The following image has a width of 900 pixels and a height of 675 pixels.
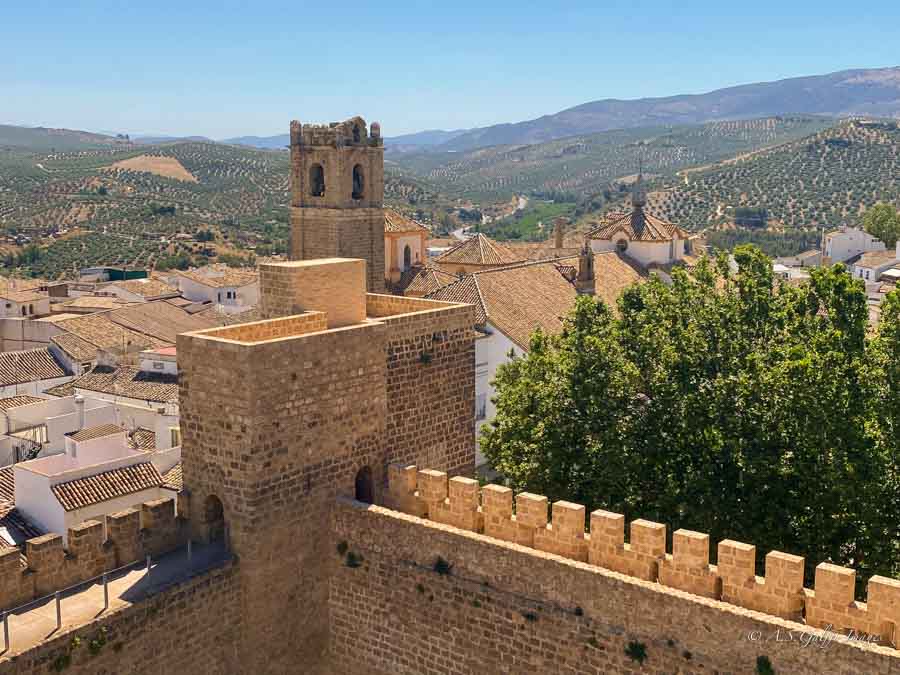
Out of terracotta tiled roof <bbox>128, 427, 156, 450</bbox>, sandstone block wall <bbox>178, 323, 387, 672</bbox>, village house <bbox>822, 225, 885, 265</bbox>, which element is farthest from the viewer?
village house <bbox>822, 225, 885, 265</bbox>

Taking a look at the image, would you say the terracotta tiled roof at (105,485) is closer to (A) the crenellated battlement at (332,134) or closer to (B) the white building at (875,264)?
(A) the crenellated battlement at (332,134)

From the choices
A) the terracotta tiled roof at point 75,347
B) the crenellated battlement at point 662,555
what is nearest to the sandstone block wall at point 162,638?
the crenellated battlement at point 662,555

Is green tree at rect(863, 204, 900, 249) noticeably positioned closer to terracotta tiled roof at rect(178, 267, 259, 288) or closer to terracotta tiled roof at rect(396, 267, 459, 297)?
terracotta tiled roof at rect(396, 267, 459, 297)

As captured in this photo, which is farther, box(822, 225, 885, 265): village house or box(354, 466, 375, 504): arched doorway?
box(822, 225, 885, 265): village house

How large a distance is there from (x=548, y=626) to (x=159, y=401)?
23264mm

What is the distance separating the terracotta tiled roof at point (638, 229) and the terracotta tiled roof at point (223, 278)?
21.0m

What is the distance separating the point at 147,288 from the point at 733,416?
164ft

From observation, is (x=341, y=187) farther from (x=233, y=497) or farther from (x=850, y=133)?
(x=850, y=133)

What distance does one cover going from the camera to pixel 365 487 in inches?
477

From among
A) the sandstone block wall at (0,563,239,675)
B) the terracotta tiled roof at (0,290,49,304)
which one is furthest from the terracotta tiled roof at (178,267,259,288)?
the sandstone block wall at (0,563,239,675)

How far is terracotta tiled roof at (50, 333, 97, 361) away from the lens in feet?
125

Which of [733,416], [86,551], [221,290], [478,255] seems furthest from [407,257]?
[86,551]

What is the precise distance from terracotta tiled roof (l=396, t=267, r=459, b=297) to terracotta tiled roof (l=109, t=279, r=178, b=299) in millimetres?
23369

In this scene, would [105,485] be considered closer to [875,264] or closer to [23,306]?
[23,306]
